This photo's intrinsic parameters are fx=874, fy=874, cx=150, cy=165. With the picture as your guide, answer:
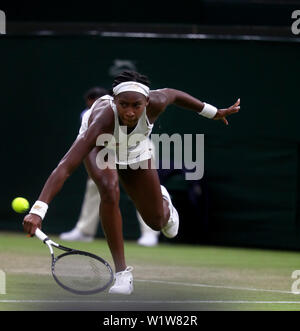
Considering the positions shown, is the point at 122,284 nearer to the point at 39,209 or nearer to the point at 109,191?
the point at 109,191

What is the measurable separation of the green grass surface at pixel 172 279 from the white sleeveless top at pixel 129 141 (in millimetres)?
1057

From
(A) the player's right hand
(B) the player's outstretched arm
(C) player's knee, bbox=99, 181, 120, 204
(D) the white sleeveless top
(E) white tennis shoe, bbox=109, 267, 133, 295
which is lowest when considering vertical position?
(E) white tennis shoe, bbox=109, 267, 133, 295

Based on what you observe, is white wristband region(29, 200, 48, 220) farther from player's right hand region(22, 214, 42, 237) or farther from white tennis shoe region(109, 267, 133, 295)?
white tennis shoe region(109, 267, 133, 295)

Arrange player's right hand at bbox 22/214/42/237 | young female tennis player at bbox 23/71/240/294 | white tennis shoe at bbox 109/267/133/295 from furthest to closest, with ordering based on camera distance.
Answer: white tennis shoe at bbox 109/267/133/295 → young female tennis player at bbox 23/71/240/294 → player's right hand at bbox 22/214/42/237

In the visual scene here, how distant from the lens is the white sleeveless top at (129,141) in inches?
250

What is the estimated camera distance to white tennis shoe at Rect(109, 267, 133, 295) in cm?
652

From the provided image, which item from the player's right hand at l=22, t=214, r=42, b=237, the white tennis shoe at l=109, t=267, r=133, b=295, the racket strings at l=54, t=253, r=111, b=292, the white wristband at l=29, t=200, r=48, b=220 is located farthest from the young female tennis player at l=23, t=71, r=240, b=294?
the player's right hand at l=22, t=214, r=42, b=237

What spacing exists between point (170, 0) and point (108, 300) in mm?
6121

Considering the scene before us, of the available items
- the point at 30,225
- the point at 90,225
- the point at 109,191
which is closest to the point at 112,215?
the point at 109,191

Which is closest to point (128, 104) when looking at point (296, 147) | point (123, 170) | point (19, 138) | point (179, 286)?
point (123, 170)

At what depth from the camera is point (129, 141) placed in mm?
6508

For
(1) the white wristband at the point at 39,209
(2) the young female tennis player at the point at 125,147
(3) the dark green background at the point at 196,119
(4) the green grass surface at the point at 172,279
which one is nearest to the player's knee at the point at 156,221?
(2) the young female tennis player at the point at 125,147

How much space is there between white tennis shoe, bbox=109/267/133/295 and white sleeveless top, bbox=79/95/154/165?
32.9 inches

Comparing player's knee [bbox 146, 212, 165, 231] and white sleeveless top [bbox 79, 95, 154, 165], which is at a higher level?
white sleeveless top [bbox 79, 95, 154, 165]
